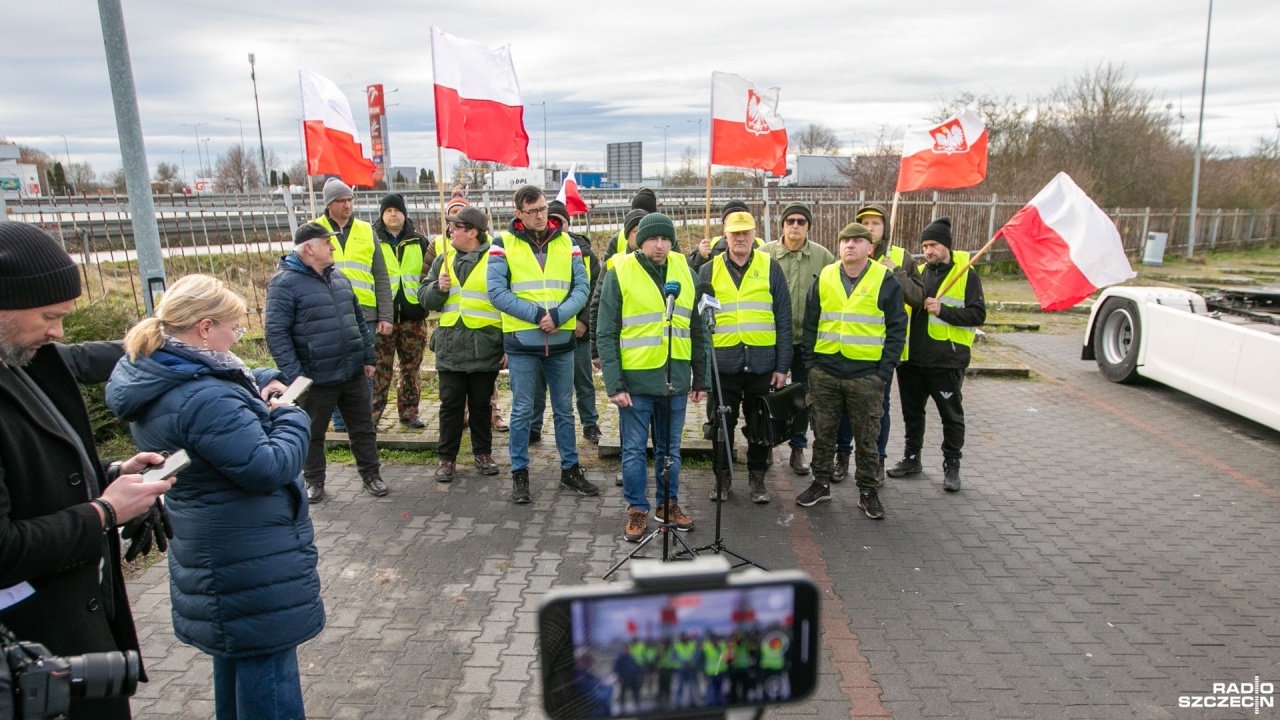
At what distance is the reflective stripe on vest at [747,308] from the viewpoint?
5.45 metres

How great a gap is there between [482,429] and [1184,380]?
24.7 ft

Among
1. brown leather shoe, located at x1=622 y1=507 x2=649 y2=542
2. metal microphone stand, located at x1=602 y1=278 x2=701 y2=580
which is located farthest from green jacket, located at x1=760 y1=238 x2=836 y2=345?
brown leather shoe, located at x1=622 y1=507 x2=649 y2=542

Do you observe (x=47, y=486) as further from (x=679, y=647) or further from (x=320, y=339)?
(x=320, y=339)

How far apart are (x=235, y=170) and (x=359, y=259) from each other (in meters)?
55.4

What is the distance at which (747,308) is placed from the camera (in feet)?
17.9

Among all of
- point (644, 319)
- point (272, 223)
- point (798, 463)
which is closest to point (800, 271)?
point (798, 463)

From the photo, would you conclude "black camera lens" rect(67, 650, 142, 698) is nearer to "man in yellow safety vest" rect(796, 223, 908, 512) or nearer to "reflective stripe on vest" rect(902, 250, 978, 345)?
"man in yellow safety vest" rect(796, 223, 908, 512)

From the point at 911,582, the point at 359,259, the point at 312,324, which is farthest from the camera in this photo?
the point at 359,259

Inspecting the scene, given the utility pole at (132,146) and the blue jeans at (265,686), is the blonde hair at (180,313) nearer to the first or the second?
the blue jeans at (265,686)

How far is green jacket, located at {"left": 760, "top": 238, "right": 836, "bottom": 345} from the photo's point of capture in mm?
6215

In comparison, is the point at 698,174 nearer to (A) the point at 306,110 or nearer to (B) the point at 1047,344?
(B) the point at 1047,344

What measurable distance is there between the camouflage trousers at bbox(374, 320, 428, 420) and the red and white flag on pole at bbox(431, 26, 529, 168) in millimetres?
1756

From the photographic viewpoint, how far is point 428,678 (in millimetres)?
3557

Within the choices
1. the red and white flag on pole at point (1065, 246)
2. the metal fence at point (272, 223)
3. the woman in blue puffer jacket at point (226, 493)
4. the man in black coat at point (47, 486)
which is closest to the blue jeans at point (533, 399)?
the woman in blue puffer jacket at point (226, 493)
